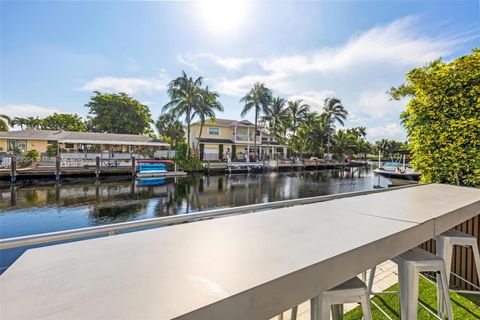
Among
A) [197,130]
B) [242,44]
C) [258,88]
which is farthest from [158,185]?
[258,88]

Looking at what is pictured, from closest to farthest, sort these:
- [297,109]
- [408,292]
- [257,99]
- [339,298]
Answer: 1. [339,298]
2. [408,292]
3. [257,99]
4. [297,109]

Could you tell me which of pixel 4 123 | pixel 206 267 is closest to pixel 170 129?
pixel 4 123

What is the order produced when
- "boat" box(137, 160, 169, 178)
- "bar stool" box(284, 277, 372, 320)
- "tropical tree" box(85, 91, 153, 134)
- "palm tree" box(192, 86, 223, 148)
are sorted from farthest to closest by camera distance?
"tropical tree" box(85, 91, 153, 134) → "palm tree" box(192, 86, 223, 148) → "boat" box(137, 160, 169, 178) → "bar stool" box(284, 277, 372, 320)

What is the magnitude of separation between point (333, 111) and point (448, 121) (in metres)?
36.9

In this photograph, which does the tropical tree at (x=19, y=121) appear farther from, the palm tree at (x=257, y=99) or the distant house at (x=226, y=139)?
the palm tree at (x=257, y=99)

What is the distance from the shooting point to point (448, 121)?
12.7ft

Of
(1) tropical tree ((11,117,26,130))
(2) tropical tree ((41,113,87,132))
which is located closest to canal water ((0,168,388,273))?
(2) tropical tree ((41,113,87,132))

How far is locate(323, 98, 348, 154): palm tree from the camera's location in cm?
3750

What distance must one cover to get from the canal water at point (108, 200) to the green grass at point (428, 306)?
8.37 metres

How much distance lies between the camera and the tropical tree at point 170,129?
1447 inches

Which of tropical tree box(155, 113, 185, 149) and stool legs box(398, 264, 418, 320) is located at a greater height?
tropical tree box(155, 113, 185, 149)

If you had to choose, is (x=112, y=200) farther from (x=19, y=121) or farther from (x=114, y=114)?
(x=19, y=121)

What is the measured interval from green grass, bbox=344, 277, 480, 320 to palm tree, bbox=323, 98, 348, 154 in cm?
3764

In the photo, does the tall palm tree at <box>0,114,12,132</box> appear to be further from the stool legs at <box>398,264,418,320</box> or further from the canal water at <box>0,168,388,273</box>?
the stool legs at <box>398,264,418,320</box>
